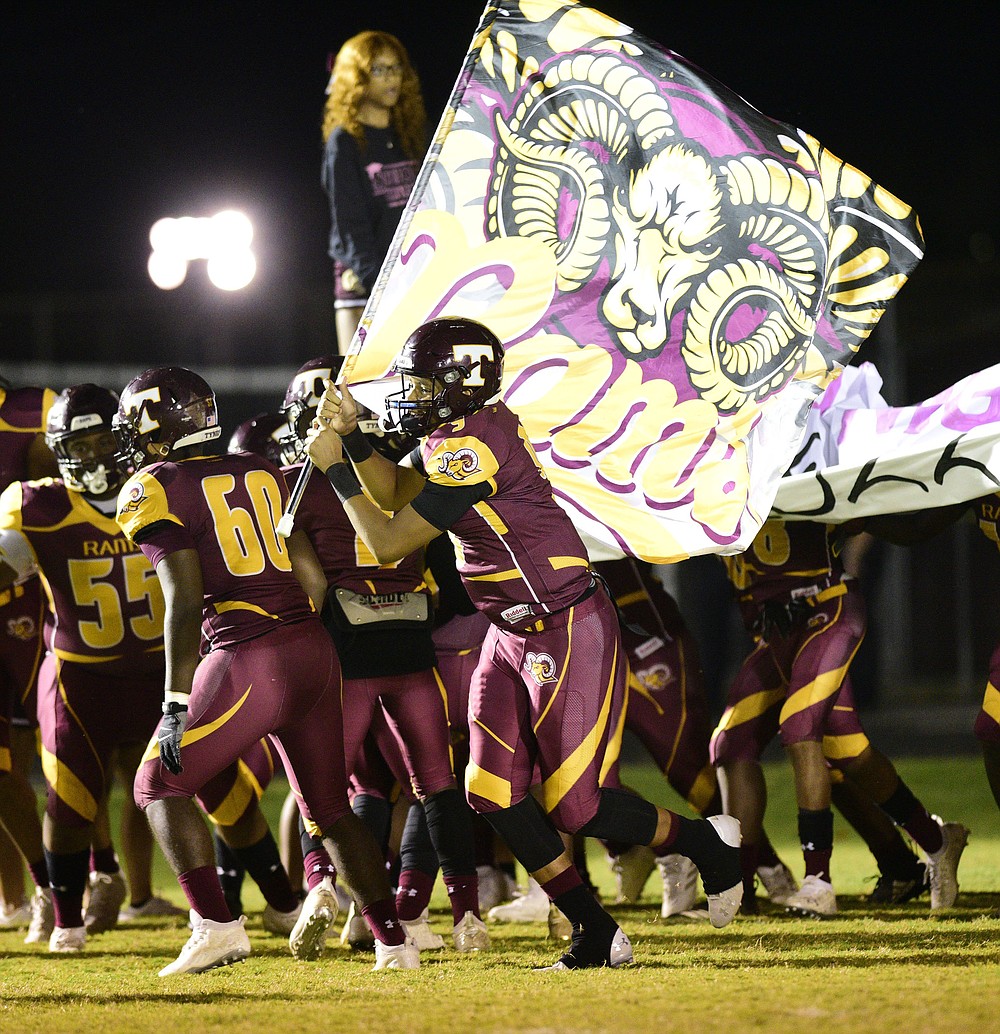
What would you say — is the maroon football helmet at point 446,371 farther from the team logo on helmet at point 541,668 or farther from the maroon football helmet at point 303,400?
the maroon football helmet at point 303,400

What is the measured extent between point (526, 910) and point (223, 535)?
2279mm

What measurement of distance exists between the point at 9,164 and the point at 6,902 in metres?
8.57

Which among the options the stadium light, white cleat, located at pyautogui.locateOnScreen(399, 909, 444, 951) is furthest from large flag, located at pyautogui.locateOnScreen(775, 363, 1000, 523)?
the stadium light

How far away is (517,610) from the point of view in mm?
4809

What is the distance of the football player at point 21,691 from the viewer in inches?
254

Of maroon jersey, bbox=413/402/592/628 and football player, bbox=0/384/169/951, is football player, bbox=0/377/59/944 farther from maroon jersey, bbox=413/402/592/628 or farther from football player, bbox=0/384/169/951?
maroon jersey, bbox=413/402/592/628

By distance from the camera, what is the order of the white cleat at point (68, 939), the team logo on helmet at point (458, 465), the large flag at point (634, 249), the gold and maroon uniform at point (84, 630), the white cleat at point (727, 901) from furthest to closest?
the gold and maroon uniform at point (84, 630) → the white cleat at point (68, 939) → the large flag at point (634, 249) → the white cleat at point (727, 901) → the team logo on helmet at point (458, 465)

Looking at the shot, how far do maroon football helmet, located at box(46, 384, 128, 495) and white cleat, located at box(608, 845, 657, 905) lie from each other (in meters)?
2.71

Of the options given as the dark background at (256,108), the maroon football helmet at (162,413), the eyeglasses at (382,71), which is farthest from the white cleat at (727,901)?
the dark background at (256,108)

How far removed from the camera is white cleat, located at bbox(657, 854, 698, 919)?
6.07 metres

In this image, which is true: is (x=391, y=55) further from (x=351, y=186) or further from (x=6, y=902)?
Result: (x=6, y=902)

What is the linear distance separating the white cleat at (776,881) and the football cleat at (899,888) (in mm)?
344

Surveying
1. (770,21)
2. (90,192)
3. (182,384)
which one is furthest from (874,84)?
(182,384)

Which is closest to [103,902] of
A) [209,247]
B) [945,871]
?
[945,871]
